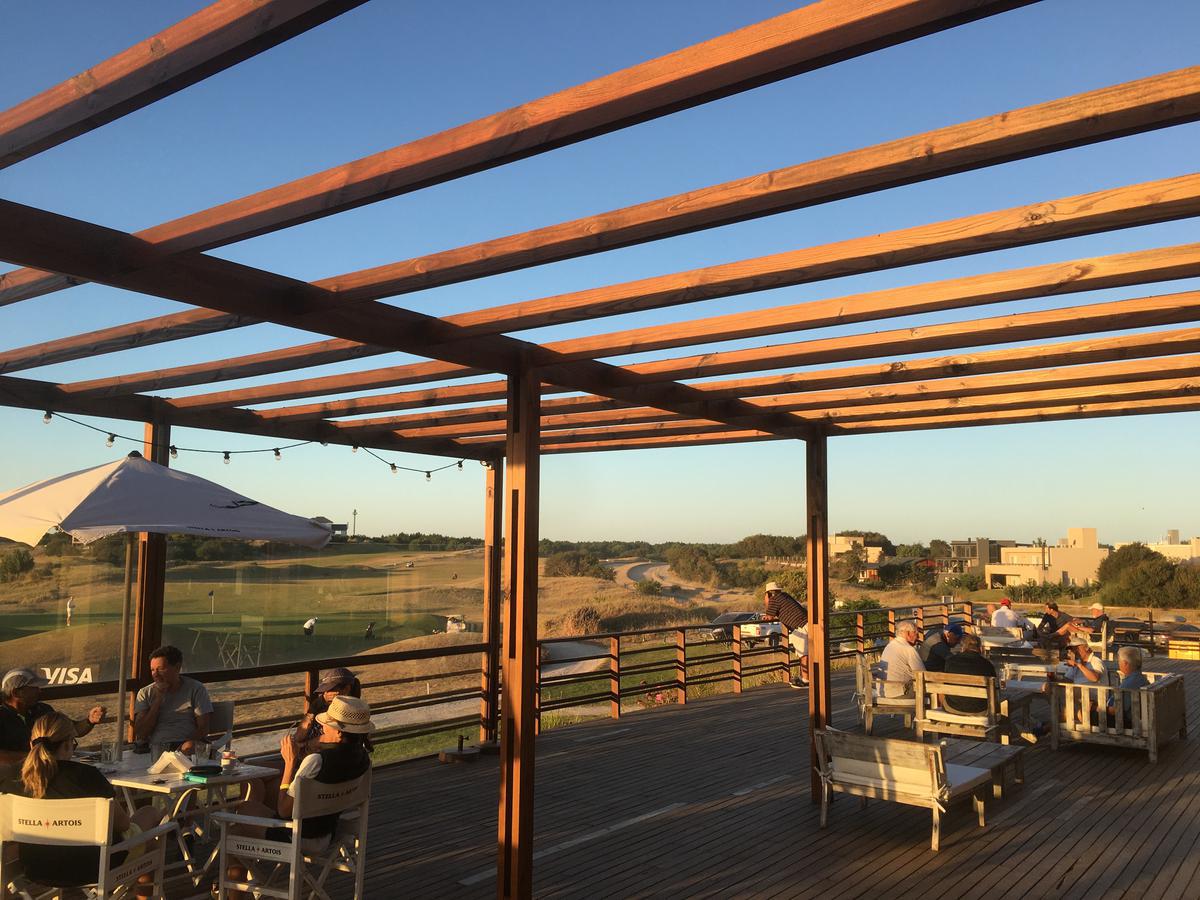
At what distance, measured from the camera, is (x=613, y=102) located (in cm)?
224

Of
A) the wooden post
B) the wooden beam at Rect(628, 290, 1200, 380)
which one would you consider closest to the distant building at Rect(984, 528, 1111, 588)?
the wooden post

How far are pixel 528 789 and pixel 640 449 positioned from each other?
4.29 metres

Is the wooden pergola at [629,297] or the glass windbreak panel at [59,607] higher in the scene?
the wooden pergola at [629,297]

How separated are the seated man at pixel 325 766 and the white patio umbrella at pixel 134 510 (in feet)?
3.45

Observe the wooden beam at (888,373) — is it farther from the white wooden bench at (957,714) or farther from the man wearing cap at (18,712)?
the white wooden bench at (957,714)

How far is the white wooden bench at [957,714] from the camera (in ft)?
23.9

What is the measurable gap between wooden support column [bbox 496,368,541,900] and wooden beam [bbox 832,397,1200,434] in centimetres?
326

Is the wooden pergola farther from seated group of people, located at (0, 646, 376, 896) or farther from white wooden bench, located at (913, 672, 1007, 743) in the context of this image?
white wooden bench, located at (913, 672, 1007, 743)

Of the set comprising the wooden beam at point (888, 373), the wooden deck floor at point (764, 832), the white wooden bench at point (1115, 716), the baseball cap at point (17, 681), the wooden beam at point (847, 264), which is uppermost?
the wooden beam at point (847, 264)

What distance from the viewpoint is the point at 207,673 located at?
6242 mm

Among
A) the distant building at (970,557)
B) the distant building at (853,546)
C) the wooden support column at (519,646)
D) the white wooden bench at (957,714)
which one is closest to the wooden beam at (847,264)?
the wooden support column at (519,646)

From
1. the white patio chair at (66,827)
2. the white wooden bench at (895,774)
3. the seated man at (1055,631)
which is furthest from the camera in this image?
the seated man at (1055,631)

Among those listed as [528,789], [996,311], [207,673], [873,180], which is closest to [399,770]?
[207,673]

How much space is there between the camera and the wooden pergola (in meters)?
2.19
